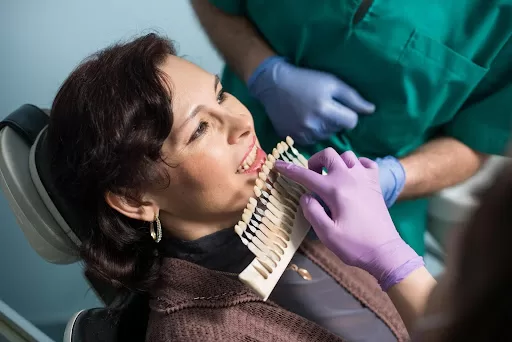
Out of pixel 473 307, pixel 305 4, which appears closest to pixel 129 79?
pixel 305 4

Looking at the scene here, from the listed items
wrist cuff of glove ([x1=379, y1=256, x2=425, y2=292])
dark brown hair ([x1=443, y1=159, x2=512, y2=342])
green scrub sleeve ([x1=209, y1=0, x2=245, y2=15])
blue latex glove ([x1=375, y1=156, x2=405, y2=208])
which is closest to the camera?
dark brown hair ([x1=443, y1=159, x2=512, y2=342])

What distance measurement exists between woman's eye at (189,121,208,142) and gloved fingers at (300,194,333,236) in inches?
8.6

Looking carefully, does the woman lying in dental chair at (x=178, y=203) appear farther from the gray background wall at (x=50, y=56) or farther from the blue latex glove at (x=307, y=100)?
the gray background wall at (x=50, y=56)

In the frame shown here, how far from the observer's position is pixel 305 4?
1.04 m

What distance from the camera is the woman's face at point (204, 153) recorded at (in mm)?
927

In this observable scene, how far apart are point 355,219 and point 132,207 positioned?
0.41m

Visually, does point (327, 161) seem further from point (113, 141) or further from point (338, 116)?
point (113, 141)

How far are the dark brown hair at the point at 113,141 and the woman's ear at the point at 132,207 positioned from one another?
0.04ft

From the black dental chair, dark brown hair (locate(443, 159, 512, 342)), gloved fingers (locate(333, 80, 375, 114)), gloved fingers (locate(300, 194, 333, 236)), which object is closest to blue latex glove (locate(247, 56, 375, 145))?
gloved fingers (locate(333, 80, 375, 114))

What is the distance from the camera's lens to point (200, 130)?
94 cm

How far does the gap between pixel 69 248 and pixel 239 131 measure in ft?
1.47

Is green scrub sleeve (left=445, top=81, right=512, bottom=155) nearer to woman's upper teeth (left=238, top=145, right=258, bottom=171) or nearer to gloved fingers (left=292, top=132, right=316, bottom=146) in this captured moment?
gloved fingers (left=292, top=132, right=316, bottom=146)

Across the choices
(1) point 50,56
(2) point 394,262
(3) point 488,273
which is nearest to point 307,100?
(2) point 394,262

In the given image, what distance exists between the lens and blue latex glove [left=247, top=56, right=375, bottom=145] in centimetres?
107
